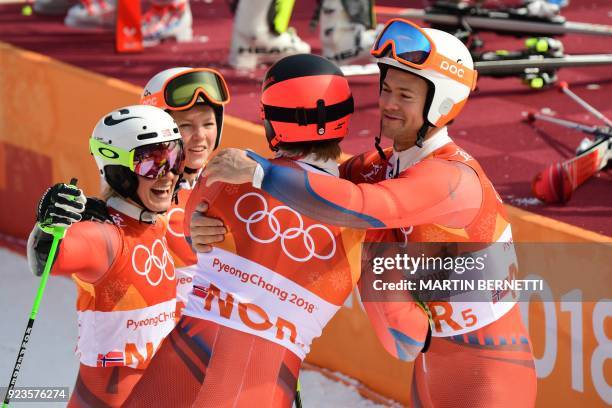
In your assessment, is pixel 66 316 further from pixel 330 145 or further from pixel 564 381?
pixel 330 145

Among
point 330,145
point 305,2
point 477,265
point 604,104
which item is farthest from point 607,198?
point 305,2

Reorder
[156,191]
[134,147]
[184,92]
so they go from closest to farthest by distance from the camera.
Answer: [134,147]
[156,191]
[184,92]

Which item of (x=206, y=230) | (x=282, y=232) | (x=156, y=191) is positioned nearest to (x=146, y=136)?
(x=156, y=191)

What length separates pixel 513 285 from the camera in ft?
14.0

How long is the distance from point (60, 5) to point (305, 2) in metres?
2.54

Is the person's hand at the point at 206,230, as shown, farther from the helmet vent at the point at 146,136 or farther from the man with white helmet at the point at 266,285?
the helmet vent at the point at 146,136

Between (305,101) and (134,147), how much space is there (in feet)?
3.14

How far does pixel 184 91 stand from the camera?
525 cm

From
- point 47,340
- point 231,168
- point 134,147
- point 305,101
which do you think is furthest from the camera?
point 47,340

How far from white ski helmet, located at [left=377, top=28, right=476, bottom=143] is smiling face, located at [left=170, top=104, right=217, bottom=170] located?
1.23 meters

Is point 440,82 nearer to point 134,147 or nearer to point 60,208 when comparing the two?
point 134,147

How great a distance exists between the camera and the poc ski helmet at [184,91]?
5242 millimetres

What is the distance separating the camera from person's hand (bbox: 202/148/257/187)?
3730mm

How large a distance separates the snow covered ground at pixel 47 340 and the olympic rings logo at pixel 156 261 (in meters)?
2.20
